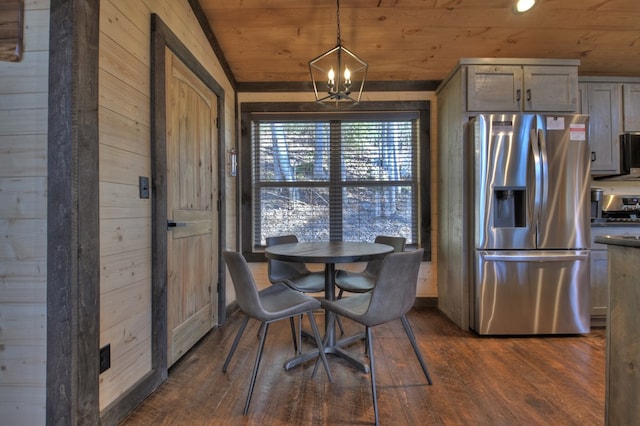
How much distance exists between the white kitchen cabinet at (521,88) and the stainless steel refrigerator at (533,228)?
0.68 feet

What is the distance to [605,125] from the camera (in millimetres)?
2939

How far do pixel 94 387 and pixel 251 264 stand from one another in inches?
82.9

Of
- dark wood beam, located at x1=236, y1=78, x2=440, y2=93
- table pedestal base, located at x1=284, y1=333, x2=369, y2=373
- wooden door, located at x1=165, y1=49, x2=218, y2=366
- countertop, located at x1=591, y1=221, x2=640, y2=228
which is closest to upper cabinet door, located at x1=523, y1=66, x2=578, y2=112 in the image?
dark wood beam, located at x1=236, y1=78, x2=440, y2=93

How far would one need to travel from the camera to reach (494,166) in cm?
253

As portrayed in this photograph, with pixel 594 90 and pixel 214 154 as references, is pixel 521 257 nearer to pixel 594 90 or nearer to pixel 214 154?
pixel 594 90

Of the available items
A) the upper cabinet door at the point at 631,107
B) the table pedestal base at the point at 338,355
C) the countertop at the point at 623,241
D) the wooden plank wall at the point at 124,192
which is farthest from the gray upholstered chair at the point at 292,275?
the upper cabinet door at the point at 631,107

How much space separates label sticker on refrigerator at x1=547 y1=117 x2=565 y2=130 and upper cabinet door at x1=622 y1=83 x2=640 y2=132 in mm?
1004

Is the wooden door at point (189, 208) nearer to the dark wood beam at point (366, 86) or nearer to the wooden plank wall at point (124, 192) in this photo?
the wooden plank wall at point (124, 192)

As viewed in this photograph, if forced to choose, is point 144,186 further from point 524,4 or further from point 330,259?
point 524,4

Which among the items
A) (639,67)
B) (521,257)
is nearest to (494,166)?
(521,257)

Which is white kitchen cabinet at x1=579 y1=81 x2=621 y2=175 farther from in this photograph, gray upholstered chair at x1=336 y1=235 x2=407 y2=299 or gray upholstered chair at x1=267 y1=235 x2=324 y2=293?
gray upholstered chair at x1=267 y1=235 x2=324 y2=293

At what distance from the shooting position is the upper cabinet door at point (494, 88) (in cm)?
267

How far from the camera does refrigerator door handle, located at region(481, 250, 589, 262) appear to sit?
8.23 ft

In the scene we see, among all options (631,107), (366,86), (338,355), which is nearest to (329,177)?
(366,86)
